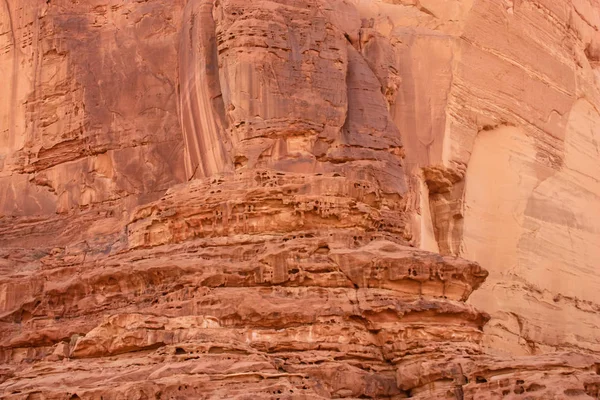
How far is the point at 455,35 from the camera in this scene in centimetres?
3694

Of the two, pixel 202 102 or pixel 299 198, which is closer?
pixel 299 198

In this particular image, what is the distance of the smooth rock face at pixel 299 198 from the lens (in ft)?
82.2

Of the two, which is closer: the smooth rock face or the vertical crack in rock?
the smooth rock face

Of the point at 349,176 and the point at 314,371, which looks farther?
the point at 349,176

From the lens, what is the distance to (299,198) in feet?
90.7

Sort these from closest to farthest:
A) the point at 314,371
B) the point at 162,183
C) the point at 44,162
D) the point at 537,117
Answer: the point at 314,371 → the point at 162,183 → the point at 44,162 → the point at 537,117

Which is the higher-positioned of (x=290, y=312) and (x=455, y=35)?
(x=455, y=35)

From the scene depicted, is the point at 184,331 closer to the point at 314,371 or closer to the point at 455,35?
the point at 314,371

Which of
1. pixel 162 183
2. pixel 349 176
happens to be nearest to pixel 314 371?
pixel 349 176

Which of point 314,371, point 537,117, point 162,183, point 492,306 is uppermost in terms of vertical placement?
point 537,117

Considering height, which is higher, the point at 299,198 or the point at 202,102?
the point at 202,102

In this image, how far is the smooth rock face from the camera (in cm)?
2505

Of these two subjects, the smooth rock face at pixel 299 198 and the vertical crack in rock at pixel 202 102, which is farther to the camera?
the vertical crack in rock at pixel 202 102

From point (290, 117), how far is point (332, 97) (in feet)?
4.15
